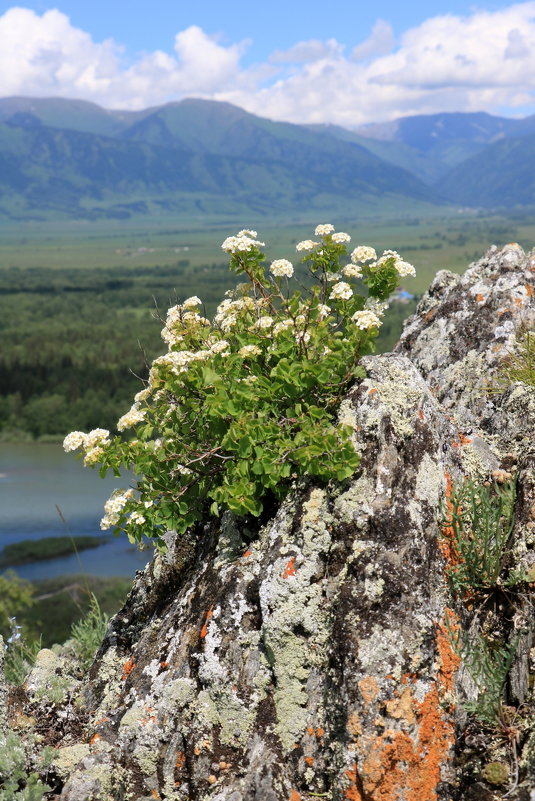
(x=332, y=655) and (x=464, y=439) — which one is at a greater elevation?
(x=464, y=439)

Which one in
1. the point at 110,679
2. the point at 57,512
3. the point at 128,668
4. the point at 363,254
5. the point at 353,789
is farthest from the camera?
the point at 57,512

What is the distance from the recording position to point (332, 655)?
439 centimetres

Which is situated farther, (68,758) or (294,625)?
(68,758)

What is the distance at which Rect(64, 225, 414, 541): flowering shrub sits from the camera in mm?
4789

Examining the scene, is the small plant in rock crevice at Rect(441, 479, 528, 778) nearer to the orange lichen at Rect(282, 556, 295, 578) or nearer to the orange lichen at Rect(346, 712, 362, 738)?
the orange lichen at Rect(346, 712, 362, 738)

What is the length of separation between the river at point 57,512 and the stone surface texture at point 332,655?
4202 cm

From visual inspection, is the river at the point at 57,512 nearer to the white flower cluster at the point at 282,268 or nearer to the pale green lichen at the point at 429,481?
the white flower cluster at the point at 282,268

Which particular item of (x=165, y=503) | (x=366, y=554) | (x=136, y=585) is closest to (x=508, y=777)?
(x=366, y=554)

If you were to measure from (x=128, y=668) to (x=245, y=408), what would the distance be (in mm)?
2150

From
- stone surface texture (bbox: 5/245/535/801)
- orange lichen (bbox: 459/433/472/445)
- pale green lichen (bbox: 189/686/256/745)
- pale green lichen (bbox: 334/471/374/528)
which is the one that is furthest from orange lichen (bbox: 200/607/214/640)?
orange lichen (bbox: 459/433/472/445)

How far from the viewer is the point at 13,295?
6722 inches

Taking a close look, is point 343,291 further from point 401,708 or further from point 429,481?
point 401,708

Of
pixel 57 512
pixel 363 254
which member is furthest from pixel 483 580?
pixel 57 512

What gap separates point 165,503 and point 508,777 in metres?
2.71
